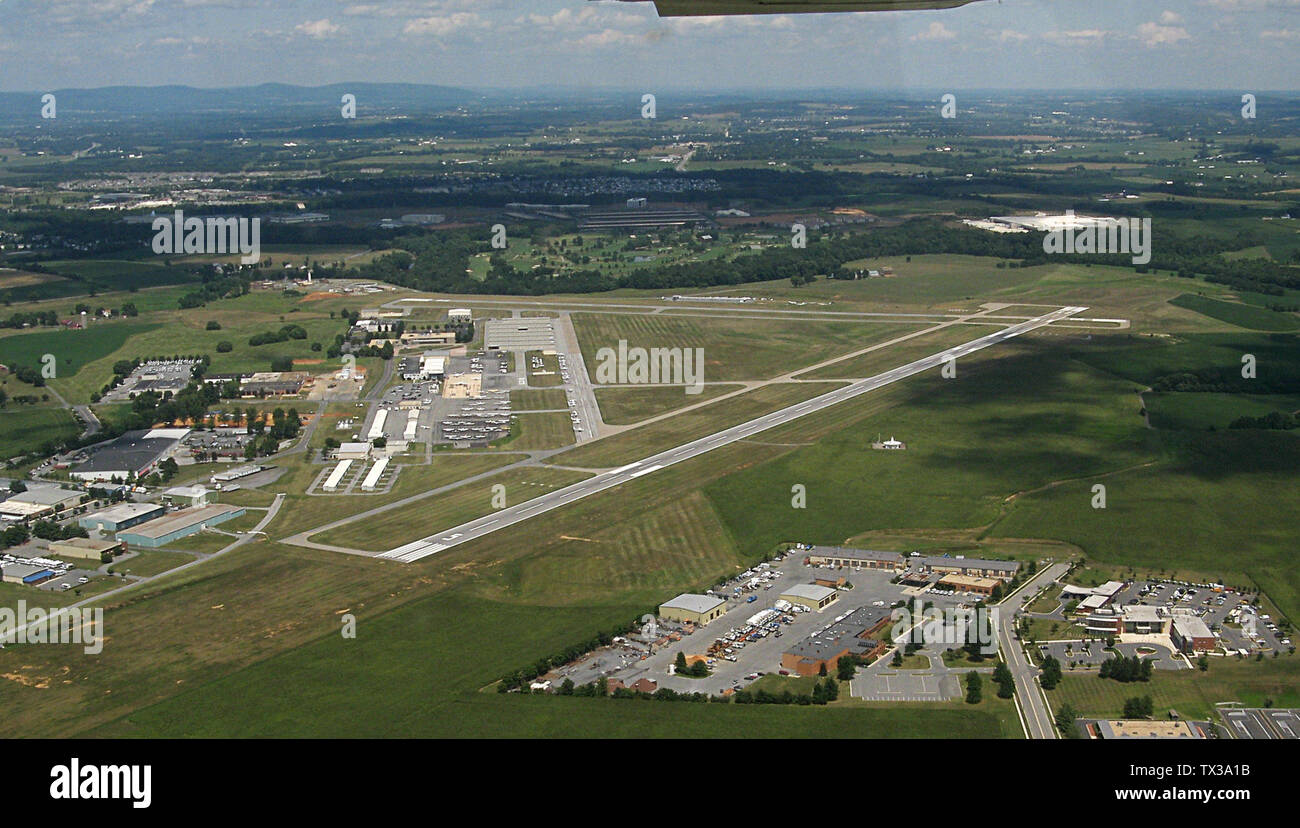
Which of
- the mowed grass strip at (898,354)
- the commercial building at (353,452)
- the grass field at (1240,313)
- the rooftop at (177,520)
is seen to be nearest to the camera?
the rooftop at (177,520)

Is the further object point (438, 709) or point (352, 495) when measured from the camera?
point (352, 495)

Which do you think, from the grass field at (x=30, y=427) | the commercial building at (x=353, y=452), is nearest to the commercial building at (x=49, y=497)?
the grass field at (x=30, y=427)

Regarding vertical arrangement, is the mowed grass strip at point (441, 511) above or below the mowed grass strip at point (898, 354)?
below

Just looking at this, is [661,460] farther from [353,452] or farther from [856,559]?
Result: [353,452]

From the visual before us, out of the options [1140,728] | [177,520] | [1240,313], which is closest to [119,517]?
[177,520]

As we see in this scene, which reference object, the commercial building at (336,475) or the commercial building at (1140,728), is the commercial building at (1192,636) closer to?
the commercial building at (1140,728)

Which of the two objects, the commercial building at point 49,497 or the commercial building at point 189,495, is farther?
the commercial building at point 189,495
